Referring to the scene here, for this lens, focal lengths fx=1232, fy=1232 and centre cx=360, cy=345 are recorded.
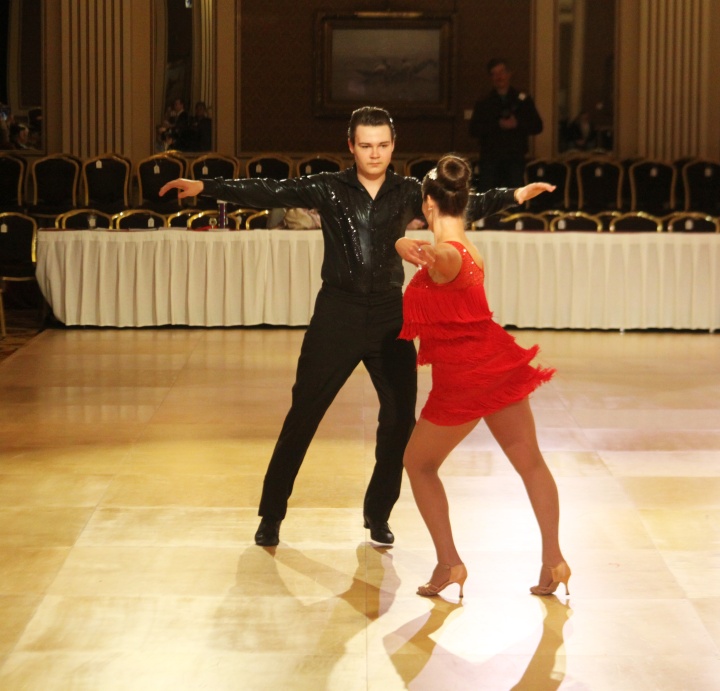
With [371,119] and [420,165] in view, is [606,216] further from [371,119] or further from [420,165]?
[371,119]

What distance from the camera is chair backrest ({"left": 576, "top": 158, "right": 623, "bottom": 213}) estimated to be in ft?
39.1

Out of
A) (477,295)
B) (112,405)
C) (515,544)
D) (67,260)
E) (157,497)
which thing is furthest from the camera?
(67,260)

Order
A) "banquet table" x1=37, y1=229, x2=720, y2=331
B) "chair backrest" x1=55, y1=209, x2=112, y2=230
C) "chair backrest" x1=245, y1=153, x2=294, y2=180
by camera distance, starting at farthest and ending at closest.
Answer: "chair backrest" x1=245, y1=153, x2=294, y2=180 → "chair backrest" x1=55, y1=209, x2=112, y2=230 → "banquet table" x1=37, y1=229, x2=720, y2=331

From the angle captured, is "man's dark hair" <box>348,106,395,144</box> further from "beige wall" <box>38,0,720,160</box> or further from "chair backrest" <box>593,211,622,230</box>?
"beige wall" <box>38,0,720,160</box>

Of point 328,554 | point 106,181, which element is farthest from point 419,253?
point 106,181

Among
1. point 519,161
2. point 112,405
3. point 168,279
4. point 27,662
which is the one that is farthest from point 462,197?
point 519,161

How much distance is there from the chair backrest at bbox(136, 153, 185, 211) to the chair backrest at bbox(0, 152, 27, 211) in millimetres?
1093

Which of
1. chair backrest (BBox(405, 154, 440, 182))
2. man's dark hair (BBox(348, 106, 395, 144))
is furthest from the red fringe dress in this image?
chair backrest (BBox(405, 154, 440, 182))

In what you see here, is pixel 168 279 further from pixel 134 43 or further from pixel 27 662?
pixel 27 662

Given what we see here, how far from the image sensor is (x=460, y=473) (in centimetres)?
491

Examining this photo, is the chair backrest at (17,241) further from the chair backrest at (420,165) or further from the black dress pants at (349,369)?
the black dress pants at (349,369)

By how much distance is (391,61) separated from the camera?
12969 millimetres

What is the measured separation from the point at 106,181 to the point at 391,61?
133 inches

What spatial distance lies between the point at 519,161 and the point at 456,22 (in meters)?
2.42
